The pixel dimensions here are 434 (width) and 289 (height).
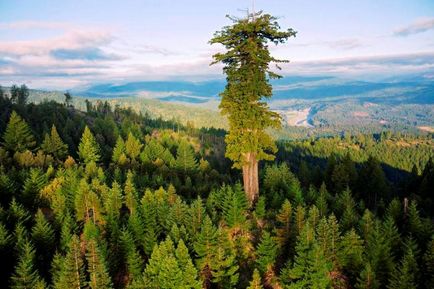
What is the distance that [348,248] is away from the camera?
29562mm

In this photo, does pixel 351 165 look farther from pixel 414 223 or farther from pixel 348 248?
pixel 348 248

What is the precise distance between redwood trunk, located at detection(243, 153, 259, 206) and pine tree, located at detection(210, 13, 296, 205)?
0.31ft

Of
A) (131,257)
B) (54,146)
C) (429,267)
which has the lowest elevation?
(429,267)

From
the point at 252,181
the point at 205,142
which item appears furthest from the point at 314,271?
the point at 205,142

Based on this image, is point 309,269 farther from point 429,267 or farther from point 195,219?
point 195,219

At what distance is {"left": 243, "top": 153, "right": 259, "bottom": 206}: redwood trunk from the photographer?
1432 inches

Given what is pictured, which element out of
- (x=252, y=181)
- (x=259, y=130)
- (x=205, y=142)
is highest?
(x=259, y=130)

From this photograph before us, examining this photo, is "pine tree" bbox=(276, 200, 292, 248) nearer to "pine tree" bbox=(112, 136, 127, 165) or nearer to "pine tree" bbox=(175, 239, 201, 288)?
"pine tree" bbox=(175, 239, 201, 288)

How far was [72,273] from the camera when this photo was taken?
88.5 feet

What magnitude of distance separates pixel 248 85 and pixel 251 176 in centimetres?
906

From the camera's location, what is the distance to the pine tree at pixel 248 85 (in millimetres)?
32938

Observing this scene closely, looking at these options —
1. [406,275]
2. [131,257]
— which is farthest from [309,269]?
[131,257]

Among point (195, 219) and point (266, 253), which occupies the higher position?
point (195, 219)

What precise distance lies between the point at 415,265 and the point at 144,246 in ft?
69.5
